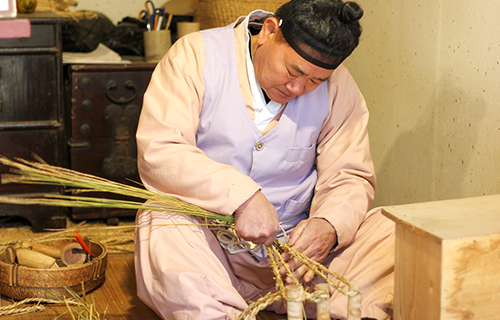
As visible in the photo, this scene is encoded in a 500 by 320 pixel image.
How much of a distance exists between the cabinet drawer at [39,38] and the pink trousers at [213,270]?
1.31 metres

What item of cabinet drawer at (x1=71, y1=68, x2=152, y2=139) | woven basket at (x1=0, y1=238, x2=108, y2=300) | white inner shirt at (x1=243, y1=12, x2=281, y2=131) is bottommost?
woven basket at (x1=0, y1=238, x2=108, y2=300)

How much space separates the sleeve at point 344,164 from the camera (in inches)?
66.6

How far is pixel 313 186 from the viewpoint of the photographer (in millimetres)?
1861

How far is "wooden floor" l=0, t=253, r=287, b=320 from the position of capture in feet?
5.82

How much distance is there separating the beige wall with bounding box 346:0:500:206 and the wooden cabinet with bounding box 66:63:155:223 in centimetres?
117

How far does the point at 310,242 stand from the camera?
5.20 feet

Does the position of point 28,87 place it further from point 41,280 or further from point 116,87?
point 41,280

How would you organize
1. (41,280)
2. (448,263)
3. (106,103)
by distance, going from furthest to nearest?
(106,103) → (41,280) → (448,263)

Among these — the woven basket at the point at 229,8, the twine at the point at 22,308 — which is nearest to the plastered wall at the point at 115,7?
the woven basket at the point at 229,8

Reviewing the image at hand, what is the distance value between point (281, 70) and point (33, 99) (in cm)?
147

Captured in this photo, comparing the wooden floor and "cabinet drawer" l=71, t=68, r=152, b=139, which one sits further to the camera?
"cabinet drawer" l=71, t=68, r=152, b=139

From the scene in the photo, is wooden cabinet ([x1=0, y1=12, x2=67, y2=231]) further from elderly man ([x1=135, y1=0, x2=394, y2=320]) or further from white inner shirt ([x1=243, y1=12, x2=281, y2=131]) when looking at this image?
white inner shirt ([x1=243, y1=12, x2=281, y2=131])

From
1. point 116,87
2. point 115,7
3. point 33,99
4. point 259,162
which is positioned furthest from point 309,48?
point 115,7

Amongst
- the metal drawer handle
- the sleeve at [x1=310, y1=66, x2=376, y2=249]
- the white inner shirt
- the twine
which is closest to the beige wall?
the sleeve at [x1=310, y1=66, x2=376, y2=249]
